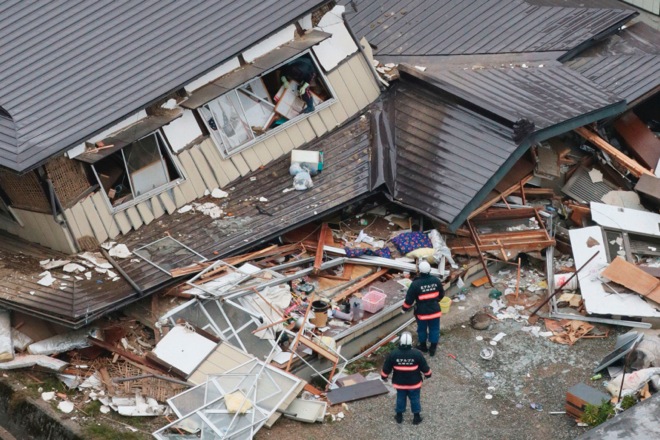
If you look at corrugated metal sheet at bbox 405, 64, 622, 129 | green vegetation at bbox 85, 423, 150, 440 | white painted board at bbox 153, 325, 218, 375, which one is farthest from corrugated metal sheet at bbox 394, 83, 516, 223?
green vegetation at bbox 85, 423, 150, 440

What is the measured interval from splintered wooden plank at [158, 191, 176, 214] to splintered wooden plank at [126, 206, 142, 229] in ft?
1.60

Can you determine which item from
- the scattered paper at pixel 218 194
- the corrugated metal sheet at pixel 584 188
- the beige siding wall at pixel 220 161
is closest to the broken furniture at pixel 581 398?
the corrugated metal sheet at pixel 584 188

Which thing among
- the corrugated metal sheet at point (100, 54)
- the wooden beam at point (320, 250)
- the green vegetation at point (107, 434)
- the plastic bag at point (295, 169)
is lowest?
the wooden beam at point (320, 250)

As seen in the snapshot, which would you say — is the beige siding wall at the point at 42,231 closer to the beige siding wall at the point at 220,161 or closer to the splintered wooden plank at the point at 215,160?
the beige siding wall at the point at 220,161

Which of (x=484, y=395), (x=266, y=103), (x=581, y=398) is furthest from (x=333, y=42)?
(x=581, y=398)

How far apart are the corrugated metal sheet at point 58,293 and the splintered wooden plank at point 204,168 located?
2.61 metres

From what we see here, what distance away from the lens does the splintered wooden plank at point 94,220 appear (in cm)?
1623

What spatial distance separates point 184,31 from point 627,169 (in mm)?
8304

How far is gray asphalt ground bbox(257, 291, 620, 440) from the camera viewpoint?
46.8 ft

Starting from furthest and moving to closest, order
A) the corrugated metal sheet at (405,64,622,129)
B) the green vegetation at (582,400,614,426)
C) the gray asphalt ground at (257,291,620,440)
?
1. the corrugated metal sheet at (405,64,622,129)
2. the gray asphalt ground at (257,291,620,440)
3. the green vegetation at (582,400,614,426)

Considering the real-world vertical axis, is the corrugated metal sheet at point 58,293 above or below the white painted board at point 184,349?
above

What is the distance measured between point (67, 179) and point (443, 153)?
6279 mm

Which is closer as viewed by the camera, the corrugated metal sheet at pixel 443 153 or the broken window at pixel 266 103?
the corrugated metal sheet at pixel 443 153

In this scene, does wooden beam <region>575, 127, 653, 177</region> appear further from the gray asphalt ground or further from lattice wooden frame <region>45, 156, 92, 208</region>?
lattice wooden frame <region>45, 156, 92, 208</region>
